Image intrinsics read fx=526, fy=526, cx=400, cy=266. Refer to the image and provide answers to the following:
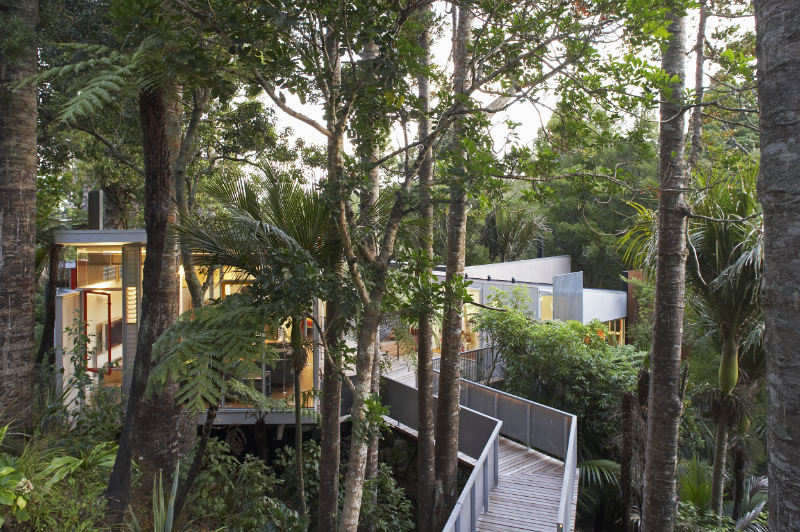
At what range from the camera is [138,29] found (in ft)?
13.7

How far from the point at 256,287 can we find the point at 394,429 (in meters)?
7.60

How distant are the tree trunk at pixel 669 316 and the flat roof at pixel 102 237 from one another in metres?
6.90

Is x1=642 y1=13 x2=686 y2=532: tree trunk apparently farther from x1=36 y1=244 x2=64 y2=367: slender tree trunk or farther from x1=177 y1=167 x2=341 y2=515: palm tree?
x1=36 y1=244 x2=64 y2=367: slender tree trunk

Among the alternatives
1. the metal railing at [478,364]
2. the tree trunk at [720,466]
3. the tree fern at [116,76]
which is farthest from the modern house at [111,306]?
the tree trunk at [720,466]

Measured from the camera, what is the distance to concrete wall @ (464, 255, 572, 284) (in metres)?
18.0

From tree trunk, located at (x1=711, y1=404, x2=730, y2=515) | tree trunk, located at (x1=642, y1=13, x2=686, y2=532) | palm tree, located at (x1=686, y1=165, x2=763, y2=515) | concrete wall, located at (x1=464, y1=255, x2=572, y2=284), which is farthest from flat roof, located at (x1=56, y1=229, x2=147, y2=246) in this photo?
concrete wall, located at (x1=464, y1=255, x2=572, y2=284)

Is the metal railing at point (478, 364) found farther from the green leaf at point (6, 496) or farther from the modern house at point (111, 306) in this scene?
the green leaf at point (6, 496)

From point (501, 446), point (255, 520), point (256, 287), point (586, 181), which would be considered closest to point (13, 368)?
point (255, 520)

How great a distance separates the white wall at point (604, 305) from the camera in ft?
52.2

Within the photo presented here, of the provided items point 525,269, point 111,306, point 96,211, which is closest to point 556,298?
point 525,269

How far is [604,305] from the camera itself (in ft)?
55.5

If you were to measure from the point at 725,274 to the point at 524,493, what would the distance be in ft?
14.2

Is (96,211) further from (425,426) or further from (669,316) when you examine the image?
(669,316)

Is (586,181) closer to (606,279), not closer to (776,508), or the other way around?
(776,508)
